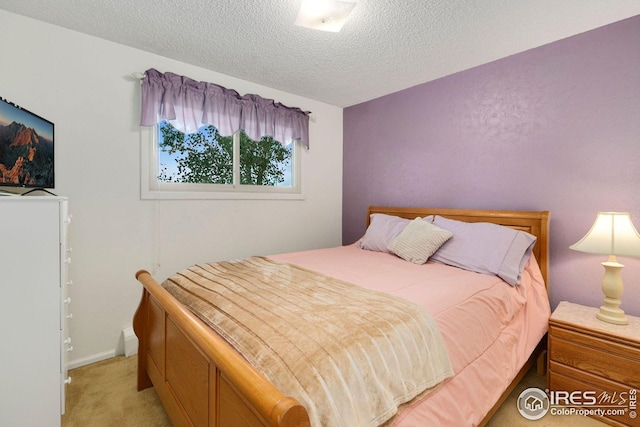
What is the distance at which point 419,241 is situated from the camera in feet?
7.46

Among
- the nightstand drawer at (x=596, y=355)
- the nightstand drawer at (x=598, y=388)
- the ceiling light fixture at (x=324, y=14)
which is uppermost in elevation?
the ceiling light fixture at (x=324, y=14)

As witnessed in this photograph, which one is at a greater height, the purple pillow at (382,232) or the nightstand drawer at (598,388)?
the purple pillow at (382,232)

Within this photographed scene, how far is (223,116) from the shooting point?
2703mm

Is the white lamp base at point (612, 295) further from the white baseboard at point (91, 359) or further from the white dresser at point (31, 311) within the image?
the white baseboard at point (91, 359)

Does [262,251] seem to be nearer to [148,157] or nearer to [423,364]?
[148,157]

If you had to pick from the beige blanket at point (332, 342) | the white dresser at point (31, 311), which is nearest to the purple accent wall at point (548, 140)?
the beige blanket at point (332, 342)

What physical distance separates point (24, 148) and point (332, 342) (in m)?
2.03

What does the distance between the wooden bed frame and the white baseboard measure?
627mm

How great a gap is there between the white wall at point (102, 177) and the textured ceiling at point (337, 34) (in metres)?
0.17

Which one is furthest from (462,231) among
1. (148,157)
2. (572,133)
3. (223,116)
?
(148,157)

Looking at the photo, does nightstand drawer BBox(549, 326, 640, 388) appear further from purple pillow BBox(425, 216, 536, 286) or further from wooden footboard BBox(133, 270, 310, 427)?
wooden footboard BBox(133, 270, 310, 427)

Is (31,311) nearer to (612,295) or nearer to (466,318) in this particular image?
(466,318)

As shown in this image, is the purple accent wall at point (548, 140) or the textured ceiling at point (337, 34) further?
the purple accent wall at point (548, 140)

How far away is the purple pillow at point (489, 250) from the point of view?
6.35ft
